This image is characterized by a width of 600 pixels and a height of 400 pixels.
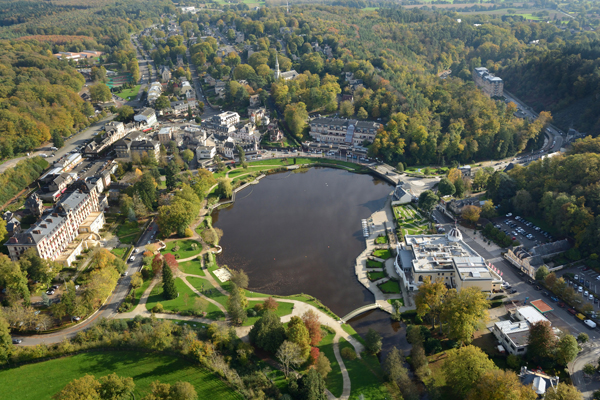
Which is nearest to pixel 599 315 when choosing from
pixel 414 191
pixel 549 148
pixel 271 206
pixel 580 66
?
pixel 414 191

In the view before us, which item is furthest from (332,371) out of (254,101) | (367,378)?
(254,101)

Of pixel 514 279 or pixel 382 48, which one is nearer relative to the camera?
pixel 514 279

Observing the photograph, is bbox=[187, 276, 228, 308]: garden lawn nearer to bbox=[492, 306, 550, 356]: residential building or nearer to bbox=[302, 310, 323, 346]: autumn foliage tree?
bbox=[302, 310, 323, 346]: autumn foliage tree

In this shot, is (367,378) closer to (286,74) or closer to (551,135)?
(551,135)

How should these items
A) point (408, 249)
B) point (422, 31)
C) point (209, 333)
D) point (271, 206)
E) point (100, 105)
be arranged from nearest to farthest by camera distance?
point (209, 333) → point (408, 249) → point (271, 206) → point (100, 105) → point (422, 31)

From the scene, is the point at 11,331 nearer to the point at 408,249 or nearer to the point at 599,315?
the point at 408,249

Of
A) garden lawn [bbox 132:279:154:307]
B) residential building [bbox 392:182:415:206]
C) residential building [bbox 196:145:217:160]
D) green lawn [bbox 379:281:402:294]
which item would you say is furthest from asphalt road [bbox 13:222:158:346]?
residential building [bbox 392:182:415:206]
